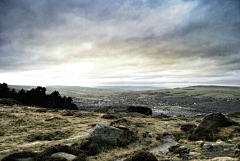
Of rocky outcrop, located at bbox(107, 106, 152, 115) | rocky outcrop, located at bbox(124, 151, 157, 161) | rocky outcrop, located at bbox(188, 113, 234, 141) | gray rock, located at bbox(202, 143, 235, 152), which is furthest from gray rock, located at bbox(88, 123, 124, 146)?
rocky outcrop, located at bbox(107, 106, 152, 115)

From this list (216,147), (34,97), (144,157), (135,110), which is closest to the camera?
(144,157)

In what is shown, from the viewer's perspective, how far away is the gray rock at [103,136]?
16344mm

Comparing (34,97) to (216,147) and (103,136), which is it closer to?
(103,136)

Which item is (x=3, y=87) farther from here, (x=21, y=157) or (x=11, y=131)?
(x=21, y=157)

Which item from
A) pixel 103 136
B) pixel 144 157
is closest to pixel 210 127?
pixel 144 157

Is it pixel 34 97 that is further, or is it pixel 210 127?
pixel 34 97

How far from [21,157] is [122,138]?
12.1m

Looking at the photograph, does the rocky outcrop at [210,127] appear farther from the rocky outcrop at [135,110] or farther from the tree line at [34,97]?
the tree line at [34,97]

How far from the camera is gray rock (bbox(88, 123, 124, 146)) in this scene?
53.6 ft

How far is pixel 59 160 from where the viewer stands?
10.8 meters

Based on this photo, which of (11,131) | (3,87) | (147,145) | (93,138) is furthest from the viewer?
(3,87)

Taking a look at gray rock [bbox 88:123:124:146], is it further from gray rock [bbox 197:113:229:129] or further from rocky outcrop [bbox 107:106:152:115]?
rocky outcrop [bbox 107:106:152:115]

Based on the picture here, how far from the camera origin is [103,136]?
→ 16.7m

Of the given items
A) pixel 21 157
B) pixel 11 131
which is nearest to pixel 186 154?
pixel 21 157
